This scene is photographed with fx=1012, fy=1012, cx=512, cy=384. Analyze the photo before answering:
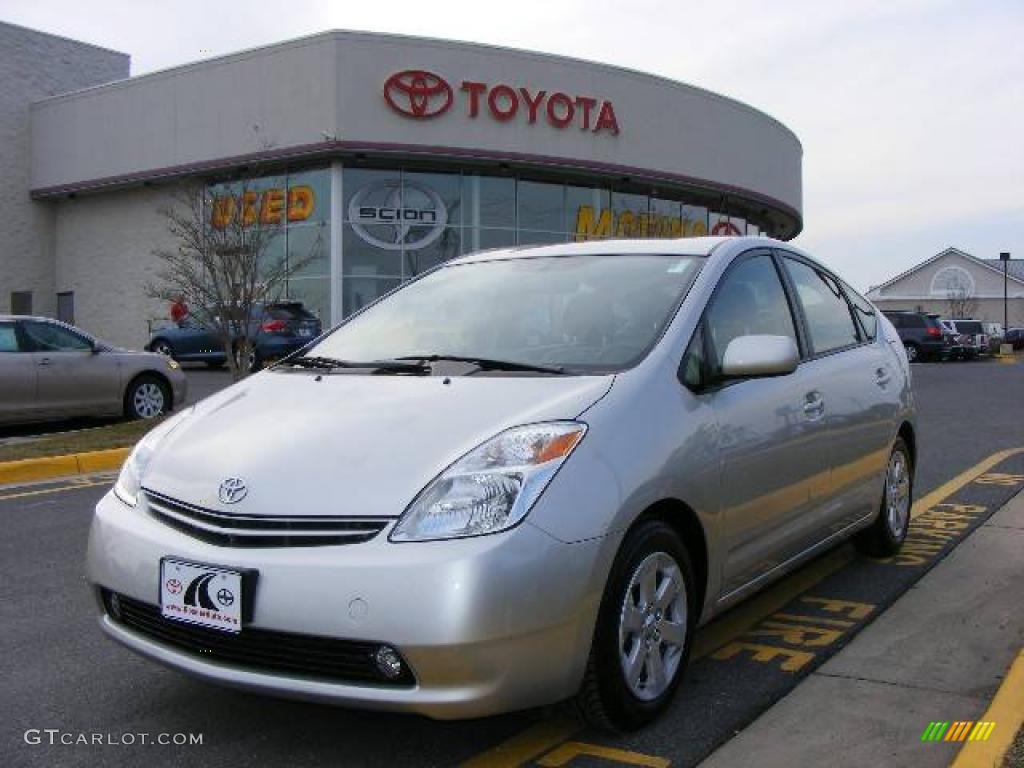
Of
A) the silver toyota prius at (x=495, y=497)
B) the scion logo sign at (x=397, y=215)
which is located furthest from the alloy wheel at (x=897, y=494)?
the scion logo sign at (x=397, y=215)

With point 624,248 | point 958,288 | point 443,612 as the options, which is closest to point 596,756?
point 443,612

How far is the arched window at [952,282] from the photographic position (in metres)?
78.9

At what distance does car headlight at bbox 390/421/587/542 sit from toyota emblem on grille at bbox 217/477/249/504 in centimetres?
50

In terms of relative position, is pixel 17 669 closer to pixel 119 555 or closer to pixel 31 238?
pixel 119 555

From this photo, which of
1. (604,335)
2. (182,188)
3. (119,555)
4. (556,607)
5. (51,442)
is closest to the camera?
(556,607)

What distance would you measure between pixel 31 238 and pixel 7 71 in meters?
4.92

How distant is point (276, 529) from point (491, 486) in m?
→ 0.62

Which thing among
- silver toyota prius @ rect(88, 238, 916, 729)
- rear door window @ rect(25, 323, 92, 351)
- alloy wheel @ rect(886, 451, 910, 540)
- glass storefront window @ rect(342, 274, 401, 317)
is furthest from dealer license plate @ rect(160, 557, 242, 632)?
glass storefront window @ rect(342, 274, 401, 317)

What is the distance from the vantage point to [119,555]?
3146mm

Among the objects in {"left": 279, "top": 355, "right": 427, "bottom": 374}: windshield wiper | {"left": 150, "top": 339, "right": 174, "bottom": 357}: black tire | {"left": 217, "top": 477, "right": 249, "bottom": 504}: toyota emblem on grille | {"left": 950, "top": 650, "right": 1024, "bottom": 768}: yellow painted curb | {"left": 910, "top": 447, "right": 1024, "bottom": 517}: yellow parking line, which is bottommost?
{"left": 950, "top": 650, "right": 1024, "bottom": 768}: yellow painted curb

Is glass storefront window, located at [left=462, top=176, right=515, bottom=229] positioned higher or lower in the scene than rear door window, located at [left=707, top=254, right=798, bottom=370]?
higher

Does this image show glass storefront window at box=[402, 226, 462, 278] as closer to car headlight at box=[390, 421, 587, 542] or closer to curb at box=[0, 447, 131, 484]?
curb at box=[0, 447, 131, 484]

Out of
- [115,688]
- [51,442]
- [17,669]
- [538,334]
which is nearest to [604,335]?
[538,334]

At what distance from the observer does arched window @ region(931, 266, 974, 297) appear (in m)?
78.9
